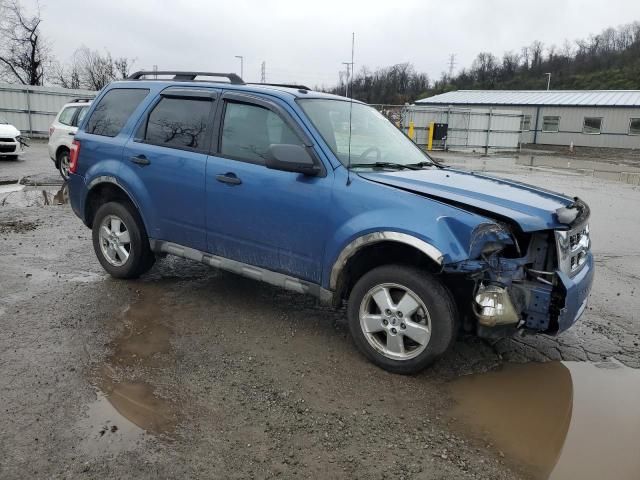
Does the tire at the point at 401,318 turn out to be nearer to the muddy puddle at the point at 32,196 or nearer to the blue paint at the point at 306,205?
the blue paint at the point at 306,205

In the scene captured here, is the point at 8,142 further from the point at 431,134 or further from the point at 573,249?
the point at 431,134

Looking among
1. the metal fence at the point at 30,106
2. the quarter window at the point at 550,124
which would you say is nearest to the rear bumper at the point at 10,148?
the metal fence at the point at 30,106

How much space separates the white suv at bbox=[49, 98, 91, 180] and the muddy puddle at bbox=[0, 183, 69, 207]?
1091mm

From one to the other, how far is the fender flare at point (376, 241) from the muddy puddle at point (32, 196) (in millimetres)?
6989

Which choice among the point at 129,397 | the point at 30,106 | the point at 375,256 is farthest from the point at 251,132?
the point at 30,106

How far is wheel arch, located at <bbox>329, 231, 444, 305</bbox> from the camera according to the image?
3484mm

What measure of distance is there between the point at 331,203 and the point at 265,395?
55.5 inches

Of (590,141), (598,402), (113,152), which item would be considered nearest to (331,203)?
(598,402)

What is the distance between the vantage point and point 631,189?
14.8 metres

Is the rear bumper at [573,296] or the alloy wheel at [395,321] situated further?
the alloy wheel at [395,321]

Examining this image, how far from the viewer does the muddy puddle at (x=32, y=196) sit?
386 inches

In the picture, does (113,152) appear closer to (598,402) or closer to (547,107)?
(598,402)

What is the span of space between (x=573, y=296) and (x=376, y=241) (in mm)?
1332

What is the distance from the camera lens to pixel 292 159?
386 centimetres
